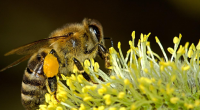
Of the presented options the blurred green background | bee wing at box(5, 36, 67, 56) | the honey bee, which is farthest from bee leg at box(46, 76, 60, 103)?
the blurred green background

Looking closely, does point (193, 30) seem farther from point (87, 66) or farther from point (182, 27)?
point (87, 66)

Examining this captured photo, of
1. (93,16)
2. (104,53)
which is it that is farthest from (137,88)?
(93,16)

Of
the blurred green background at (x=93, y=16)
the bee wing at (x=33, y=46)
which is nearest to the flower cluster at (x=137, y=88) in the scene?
the bee wing at (x=33, y=46)

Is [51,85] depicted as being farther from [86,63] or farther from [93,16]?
[93,16]

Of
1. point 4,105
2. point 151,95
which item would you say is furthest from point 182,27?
point 4,105

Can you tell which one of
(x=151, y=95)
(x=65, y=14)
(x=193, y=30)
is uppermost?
(x=65, y=14)

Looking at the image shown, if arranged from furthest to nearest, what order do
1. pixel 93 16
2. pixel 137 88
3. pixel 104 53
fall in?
pixel 93 16 → pixel 104 53 → pixel 137 88

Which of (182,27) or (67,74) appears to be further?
(182,27)
